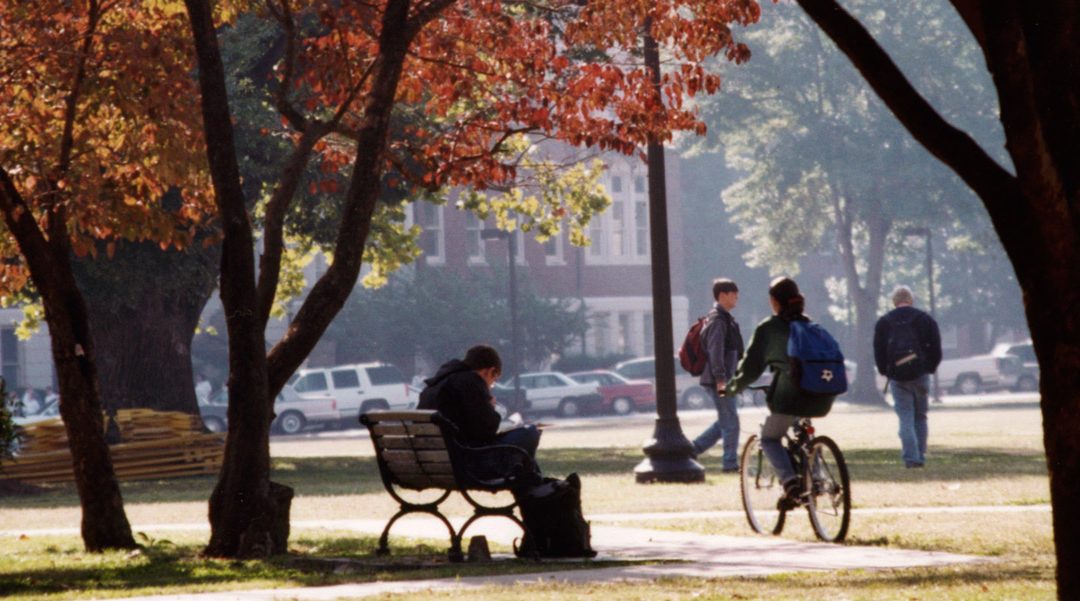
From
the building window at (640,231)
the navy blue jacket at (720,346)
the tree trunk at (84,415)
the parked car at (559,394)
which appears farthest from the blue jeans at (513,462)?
the building window at (640,231)

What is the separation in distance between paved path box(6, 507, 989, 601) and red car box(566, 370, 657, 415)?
157ft

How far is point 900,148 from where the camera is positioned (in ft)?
216

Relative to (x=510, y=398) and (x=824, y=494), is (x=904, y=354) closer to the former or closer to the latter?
(x=824, y=494)

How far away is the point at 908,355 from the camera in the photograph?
62.4 ft

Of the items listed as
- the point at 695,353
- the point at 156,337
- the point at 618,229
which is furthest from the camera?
the point at 618,229

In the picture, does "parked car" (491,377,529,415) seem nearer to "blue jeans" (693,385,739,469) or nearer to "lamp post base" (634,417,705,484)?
"blue jeans" (693,385,739,469)

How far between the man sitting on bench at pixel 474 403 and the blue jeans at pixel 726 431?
7516mm

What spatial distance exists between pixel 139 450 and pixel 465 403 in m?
15.8

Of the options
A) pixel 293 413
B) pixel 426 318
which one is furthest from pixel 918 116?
pixel 426 318

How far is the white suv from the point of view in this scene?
5547 centimetres

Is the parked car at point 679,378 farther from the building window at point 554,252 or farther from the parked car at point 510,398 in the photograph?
the building window at point 554,252

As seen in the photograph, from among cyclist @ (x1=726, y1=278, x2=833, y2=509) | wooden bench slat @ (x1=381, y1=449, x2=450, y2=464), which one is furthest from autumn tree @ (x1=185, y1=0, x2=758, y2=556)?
cyclist @ (x1=726, y1=278, x2=833, y2=509)

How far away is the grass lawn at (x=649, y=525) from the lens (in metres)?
9.05

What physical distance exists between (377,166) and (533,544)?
308 centimetres
